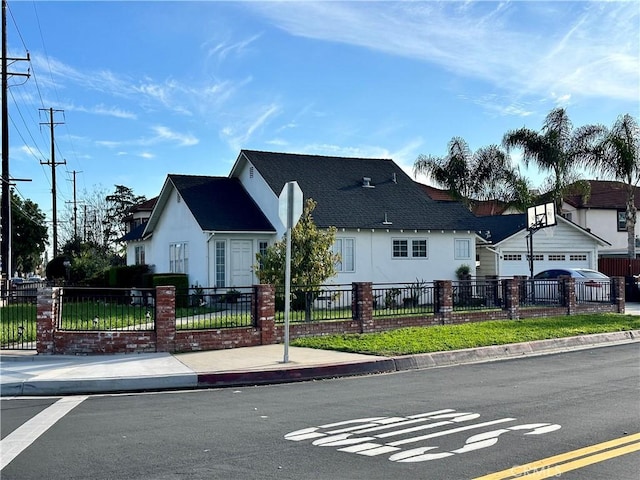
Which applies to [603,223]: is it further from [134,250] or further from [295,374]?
[295,374]

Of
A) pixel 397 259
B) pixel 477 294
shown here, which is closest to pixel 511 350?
pixel 477 294

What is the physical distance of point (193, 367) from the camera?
38.2 ft

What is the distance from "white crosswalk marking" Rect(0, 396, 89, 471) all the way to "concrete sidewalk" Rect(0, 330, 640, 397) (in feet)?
2.63

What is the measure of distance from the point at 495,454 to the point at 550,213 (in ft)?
76.5

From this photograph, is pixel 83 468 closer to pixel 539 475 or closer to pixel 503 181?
pixel 539 475

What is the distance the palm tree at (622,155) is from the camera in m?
34.6

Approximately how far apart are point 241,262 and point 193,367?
14.2 m

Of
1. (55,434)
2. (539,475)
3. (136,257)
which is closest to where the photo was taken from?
(539,475)

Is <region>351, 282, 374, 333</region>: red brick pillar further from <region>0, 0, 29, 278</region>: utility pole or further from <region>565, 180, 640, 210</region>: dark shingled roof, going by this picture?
<region>565, 180, 640, 210</region>: dark shingled roof

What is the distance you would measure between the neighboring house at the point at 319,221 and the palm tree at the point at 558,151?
1231 cm

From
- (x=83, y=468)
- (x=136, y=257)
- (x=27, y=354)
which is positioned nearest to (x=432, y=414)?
(x=83, y=468)

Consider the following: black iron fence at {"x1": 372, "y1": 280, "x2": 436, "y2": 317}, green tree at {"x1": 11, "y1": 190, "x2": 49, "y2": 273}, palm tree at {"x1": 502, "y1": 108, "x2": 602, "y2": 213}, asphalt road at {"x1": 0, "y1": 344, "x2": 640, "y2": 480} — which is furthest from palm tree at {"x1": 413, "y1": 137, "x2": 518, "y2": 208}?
green tree at {"x1": 11, "y1": 190, "x2": 49, "y2": 273}

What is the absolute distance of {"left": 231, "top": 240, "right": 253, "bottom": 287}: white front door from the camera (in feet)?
83.9

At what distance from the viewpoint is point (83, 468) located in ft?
20.2
